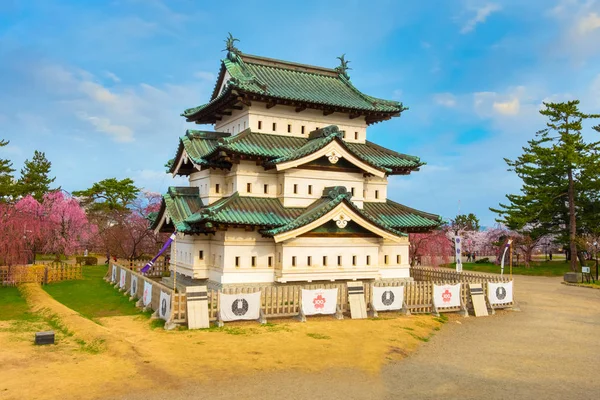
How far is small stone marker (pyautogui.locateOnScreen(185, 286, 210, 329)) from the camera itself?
716 inches

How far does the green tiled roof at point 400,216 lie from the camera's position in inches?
1058

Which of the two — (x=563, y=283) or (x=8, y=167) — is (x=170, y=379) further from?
(x=8, y=167)

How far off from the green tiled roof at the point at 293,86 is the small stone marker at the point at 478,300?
11444mm

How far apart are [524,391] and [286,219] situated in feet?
45.6

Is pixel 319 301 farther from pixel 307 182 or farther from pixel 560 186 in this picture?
pixel 560 186

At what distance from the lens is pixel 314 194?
1002 inches

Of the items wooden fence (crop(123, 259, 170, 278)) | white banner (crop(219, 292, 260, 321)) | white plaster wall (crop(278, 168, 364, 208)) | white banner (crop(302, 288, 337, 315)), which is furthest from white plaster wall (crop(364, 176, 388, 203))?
wooden fence (crop(123, 259, 170, 278))

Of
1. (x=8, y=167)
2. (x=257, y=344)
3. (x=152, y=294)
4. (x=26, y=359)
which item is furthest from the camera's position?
(x=8, y=167)

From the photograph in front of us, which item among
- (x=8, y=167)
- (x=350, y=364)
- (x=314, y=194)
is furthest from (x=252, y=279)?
(x=8, y=167)

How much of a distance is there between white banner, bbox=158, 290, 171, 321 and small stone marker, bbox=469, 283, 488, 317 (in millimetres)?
14860

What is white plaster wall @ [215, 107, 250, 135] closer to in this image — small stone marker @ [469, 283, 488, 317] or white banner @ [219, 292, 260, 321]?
white banner @ [219, 292, 260, 321]

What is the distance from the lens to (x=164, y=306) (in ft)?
63.1

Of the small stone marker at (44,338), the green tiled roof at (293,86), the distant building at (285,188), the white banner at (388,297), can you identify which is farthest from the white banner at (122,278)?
the white banner at (388,297)

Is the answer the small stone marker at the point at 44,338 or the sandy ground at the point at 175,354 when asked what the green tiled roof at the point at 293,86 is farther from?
the small stone marker at the point at 44,338
